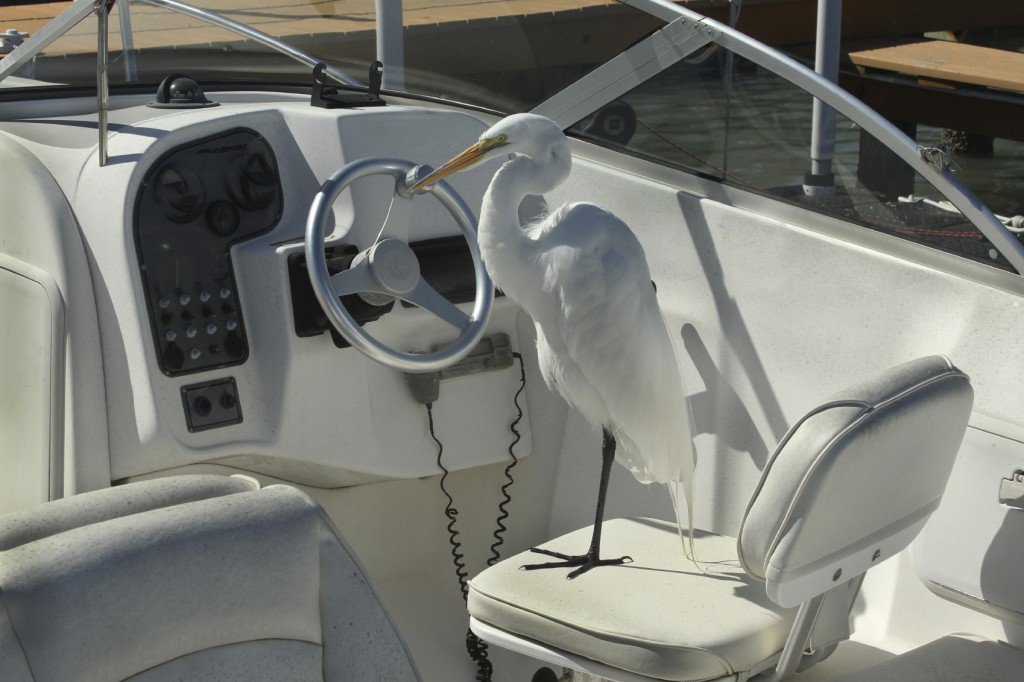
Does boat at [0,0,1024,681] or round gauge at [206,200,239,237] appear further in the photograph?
round gauge at [206,200,239,237]

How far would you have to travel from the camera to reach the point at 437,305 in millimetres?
2143

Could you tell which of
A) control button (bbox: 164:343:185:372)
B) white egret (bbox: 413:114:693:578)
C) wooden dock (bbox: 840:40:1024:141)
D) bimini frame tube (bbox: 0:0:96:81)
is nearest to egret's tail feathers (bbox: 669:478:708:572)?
white egret (bbox: 413:114:693:578)

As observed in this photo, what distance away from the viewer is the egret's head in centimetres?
194

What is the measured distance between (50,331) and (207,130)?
19.3 inches

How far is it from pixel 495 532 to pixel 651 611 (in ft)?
3.15

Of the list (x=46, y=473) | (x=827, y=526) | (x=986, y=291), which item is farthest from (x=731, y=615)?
(x=46, y=473)

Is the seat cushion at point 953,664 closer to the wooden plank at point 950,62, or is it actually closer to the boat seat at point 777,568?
the boat seat at point 777,568

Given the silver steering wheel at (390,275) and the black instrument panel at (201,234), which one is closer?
the silver steering wheel at (390,275)

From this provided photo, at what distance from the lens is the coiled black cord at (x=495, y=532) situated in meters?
2.55

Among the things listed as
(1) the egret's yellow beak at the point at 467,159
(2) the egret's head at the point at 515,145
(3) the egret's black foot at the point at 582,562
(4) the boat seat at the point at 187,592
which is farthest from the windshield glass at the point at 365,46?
(4) the boat seat at the point at 187,592

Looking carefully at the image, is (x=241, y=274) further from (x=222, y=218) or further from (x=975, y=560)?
(x=975, y=560)

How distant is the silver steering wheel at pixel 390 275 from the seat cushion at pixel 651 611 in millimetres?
408

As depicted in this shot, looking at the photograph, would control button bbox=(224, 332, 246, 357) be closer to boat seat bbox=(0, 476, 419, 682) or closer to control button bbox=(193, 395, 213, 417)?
control button bbox=(193, 395, 213, 417)

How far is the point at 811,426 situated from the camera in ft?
4.88
